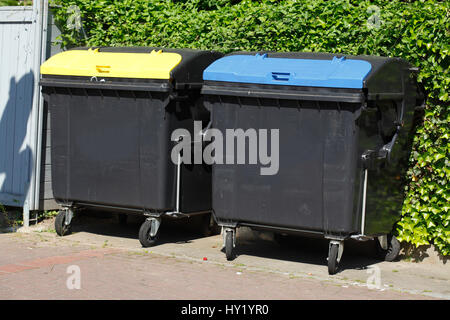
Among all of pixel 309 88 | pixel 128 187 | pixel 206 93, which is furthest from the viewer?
pixel 128 187

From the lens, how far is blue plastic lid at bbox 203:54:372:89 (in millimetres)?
6305

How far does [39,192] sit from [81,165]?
3.36 ft

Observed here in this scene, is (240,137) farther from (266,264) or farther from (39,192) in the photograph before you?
(39,192)

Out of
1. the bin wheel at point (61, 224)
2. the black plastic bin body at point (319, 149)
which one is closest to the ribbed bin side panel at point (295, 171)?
the black plastic bin body at point (319, 149)

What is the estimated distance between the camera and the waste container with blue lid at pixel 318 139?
6.35m

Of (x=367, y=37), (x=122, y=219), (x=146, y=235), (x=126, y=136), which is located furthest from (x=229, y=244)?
(x=367, y=37)

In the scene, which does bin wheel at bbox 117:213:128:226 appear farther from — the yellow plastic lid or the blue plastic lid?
the blue plastic lid

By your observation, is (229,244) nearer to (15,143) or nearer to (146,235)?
(146,235)

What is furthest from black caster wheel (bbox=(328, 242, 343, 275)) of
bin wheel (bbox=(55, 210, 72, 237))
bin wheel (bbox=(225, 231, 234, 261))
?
bin wheel (bbox=(55, 210, 72, 237))

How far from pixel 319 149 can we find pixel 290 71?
0.67 meters

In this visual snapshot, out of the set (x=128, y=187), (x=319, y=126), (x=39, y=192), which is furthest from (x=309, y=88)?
(x=39, y=192)

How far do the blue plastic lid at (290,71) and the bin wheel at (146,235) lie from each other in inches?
59.2

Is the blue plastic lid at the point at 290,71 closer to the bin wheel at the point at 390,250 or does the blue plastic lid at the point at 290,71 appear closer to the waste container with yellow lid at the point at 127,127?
the waste container with yellow lid at the point at 127,127

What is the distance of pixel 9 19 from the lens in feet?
28.2
